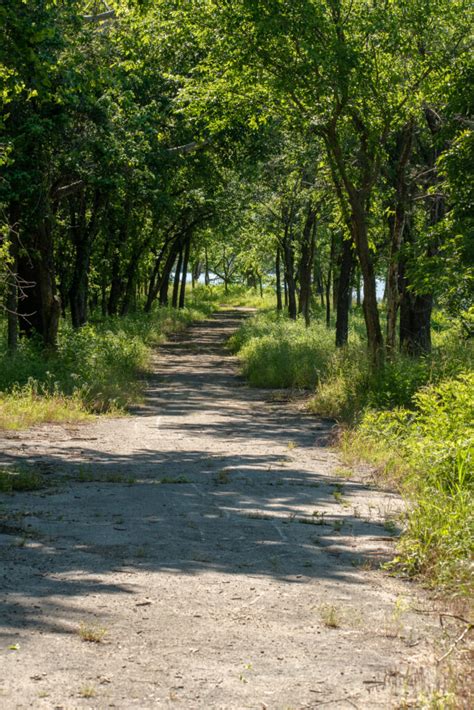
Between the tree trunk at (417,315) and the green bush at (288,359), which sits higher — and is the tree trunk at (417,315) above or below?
above

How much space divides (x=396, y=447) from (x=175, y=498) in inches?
108

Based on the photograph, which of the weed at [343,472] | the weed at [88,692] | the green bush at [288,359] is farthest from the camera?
the green bush at [288,359]

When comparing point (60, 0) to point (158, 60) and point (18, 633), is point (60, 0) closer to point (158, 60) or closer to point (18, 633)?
point (158, 60)

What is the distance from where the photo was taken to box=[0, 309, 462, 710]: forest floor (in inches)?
159

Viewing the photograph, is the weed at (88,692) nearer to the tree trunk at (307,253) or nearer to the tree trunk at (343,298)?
the tree trunk at (343,298)

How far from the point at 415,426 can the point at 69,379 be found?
853 cm

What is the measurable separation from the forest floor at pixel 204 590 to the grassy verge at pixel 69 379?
261 cm

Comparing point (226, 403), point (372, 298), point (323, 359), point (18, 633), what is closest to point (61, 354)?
point (226, 403)

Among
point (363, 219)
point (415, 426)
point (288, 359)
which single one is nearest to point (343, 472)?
point (415, 426)

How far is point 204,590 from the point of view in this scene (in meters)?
5.54

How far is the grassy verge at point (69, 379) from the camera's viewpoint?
13422 millimetres

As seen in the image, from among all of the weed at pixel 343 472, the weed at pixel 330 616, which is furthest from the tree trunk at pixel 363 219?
the weed at pixel 330 616

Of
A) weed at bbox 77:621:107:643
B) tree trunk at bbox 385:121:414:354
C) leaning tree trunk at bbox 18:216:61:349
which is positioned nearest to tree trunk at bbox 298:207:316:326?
leaning tree trunk at bbox 18:216:61:349

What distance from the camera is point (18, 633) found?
453 centimetres
